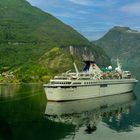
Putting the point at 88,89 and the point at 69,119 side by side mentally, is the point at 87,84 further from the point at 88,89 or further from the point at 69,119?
the point at 69,119

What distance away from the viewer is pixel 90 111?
403ft

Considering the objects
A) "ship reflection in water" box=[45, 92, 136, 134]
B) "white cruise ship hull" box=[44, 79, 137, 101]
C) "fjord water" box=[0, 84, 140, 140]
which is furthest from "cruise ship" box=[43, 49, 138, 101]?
"fjord water" box=[0, 84, 140, 140]

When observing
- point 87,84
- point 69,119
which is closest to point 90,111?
point 69,119

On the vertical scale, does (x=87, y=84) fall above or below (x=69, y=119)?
above

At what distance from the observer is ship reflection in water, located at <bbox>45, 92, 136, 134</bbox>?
10571cm

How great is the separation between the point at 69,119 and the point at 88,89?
1645 inches

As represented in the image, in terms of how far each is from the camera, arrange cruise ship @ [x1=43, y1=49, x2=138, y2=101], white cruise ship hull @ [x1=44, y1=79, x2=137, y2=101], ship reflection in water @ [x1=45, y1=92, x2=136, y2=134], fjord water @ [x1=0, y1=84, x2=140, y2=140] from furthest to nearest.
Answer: cruise ship @ [x1=43, y1=49, x2=138, y2=101] < white cruise ship hull @ [x1=44, y1=79, x2=137, y2=101] < ship reflection in water @ [x1=45, y1=92, x2=136, y2=134] < fjord water @ [x1=0, y1=84, x2=140, y2=140]

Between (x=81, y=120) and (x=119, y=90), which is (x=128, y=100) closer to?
(x=119, y=90)

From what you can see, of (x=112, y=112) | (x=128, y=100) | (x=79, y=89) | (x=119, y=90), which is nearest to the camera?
(x=112, y=112)

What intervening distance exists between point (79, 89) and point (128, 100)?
22301 mm

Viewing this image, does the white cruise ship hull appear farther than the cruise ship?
No

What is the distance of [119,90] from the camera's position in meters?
175

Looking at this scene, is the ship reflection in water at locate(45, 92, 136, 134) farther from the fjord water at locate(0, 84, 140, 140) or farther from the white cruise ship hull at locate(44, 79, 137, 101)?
the white cruise ship hull at locate(44, 79, 137, 101)

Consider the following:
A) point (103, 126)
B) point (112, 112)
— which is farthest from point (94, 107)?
point (103, 126)
